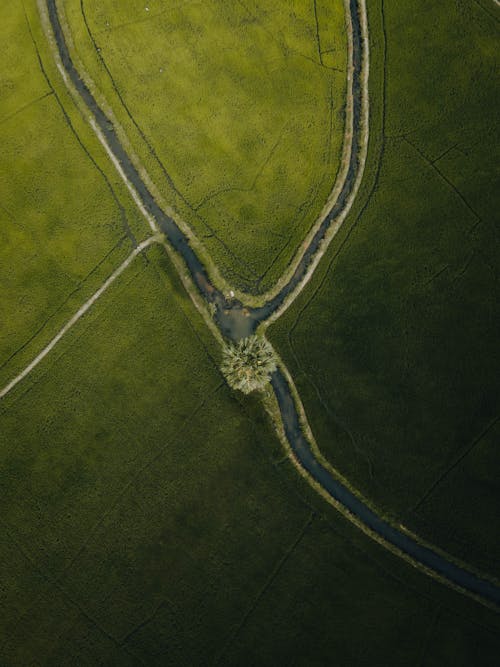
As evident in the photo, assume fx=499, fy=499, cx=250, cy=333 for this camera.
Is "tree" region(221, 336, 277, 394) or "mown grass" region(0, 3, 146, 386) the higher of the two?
"mown grass" region(0, 3, 146, 386)

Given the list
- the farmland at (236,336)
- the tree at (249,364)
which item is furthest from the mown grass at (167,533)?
the tree at (249,364)

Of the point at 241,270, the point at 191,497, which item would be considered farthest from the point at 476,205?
the point at 191,497

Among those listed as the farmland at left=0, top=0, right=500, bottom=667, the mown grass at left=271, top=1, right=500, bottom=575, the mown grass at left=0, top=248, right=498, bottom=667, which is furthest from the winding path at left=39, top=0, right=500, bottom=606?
the mown grass at left=0, top=248, right=498, bottom=667

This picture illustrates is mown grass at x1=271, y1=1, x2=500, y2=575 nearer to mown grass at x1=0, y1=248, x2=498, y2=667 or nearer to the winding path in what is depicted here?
the winding path

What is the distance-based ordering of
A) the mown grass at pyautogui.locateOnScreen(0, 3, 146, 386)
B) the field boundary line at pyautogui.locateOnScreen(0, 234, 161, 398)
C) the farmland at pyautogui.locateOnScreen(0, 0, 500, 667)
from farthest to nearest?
the mown grass at pyautogui.locateOnScreen(0, 3, 146, 386) → the field boundary line at pyautogui.locateOnScreen(0, 234, 161, 398) → the farmland at pyautogui.locateOnScreen(0, 0, 500, 667)

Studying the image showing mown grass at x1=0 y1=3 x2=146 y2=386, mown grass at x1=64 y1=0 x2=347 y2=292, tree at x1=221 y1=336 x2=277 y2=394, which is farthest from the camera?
mown grass at x1=64 y1=0 x2=347 y2=292

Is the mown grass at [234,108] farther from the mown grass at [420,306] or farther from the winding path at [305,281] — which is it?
the mown grass at [420,306]

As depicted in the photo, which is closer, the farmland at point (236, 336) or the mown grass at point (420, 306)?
the farmland at point (236, 336)
